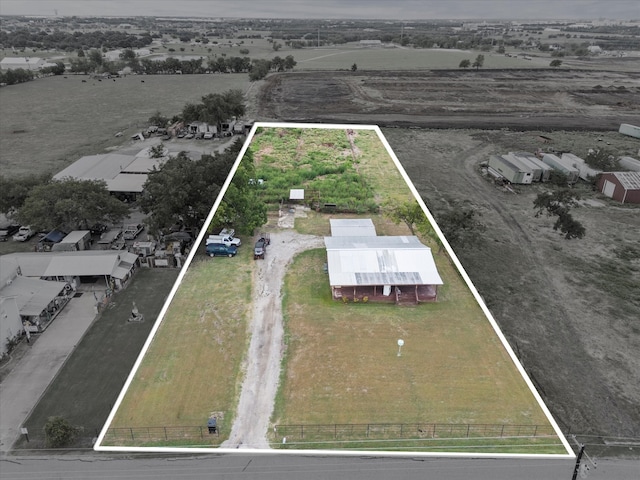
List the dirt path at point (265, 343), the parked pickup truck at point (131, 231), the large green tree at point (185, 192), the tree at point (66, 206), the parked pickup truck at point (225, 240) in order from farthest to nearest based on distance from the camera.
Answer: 1. the parked pickup truck at point (131, 231)
2. the tree at point (66, 206)
3. the large green tree at point (185, 192)
4. the parked pickup truck at point (225, 240)
5. the dirt path at point (265, 343)

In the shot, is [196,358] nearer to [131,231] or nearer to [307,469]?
[307,469]

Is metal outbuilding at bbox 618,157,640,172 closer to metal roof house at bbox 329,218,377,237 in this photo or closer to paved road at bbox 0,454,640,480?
metal roof house at bbox 329,218,377,237

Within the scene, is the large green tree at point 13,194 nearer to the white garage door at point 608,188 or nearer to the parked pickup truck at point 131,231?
the parked pickup truck at point 131,231

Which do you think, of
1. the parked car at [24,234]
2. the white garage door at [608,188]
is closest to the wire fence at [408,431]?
the parked car at [24,234]

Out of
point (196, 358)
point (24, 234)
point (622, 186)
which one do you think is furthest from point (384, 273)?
point (622, 186)

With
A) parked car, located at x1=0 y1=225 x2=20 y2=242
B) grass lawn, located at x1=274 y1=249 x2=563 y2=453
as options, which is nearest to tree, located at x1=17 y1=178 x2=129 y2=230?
parked car, located at x1=0 y1=225 x2=20 y2=242

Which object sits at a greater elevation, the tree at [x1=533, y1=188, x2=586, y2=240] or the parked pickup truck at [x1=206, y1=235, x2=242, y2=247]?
the parked pickup truck at [x1=206, y1=235, x2=242, y2=247]
